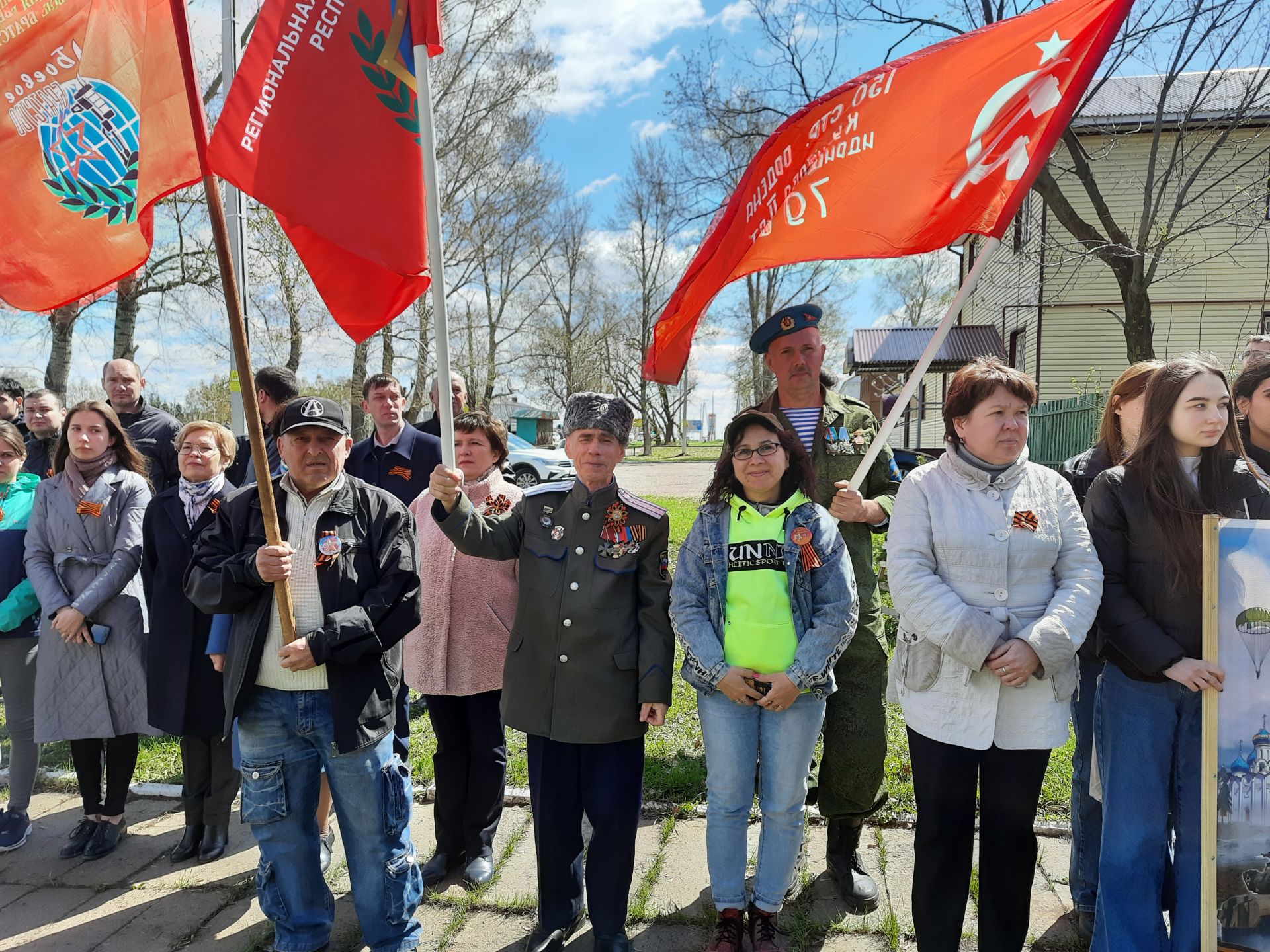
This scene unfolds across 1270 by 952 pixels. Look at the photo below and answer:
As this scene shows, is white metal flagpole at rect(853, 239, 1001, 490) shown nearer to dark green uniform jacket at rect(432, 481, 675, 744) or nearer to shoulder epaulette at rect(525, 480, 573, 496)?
dark green uniform jacket at rect(432, 481, 675, 744)

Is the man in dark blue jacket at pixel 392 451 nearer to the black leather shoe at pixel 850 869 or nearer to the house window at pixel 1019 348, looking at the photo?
the black leather shoe at pixel 850 869

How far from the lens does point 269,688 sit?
2.90 m

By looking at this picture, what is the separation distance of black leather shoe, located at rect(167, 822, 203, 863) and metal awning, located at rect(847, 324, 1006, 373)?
18.3 metres

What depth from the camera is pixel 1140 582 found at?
8.78 feet

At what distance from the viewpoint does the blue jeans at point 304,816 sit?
288 cm

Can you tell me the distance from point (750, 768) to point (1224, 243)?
63.2 feet

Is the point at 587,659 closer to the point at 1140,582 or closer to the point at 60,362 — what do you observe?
the point at 1140,582

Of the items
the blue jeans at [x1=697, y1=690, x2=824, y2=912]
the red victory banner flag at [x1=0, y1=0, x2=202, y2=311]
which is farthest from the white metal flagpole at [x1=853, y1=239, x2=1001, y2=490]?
the red victory banner flag at [x1=0, y1=0, x2=202, y2=311]

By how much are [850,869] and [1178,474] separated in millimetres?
2015

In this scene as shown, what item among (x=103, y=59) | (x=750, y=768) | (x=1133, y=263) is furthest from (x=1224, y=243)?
(x=103, y=59)

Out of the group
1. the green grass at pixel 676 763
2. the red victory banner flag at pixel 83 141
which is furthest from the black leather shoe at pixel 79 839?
the red victory banner flag at pixel 83 141

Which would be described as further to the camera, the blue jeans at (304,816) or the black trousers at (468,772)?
the black trousers at (468,772)

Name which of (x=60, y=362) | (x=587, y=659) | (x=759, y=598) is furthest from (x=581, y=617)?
(x=60, y=362)

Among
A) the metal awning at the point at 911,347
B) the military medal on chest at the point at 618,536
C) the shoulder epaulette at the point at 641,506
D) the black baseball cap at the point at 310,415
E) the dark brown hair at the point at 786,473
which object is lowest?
the military medal on chest at the point at 618,536
